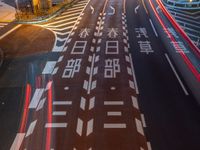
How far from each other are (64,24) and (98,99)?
581 inches

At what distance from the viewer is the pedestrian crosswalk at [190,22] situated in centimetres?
2565

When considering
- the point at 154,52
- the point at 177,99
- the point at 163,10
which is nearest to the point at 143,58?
the point at 154,52

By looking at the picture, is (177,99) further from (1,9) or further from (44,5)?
(1,9)

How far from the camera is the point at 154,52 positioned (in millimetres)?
19234

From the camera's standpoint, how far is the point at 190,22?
28688 mm

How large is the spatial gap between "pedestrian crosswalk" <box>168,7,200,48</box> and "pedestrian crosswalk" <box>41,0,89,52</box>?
498 inches

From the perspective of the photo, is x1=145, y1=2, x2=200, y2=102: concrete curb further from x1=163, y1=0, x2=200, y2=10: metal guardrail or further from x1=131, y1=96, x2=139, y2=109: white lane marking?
x1=163, y1=0, x2=200, y2=10: metal guardrail

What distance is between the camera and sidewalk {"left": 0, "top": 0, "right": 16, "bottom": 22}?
27481 millimetres

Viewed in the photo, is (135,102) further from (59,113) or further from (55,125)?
(55,125)

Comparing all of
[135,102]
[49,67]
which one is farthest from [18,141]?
[49,67]

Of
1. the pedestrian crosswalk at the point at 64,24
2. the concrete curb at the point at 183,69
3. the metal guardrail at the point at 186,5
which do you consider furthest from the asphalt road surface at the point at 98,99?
the metal guardrail at the point at 186,5

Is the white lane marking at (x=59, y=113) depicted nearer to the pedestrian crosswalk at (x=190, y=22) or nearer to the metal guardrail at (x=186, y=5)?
the pedestrian crosswalk at (x=190, y=22)

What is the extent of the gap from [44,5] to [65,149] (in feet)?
78.2

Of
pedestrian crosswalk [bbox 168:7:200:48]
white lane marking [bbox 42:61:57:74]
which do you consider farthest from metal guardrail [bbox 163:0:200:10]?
white lane marking [bbox 42:61:57:74]
